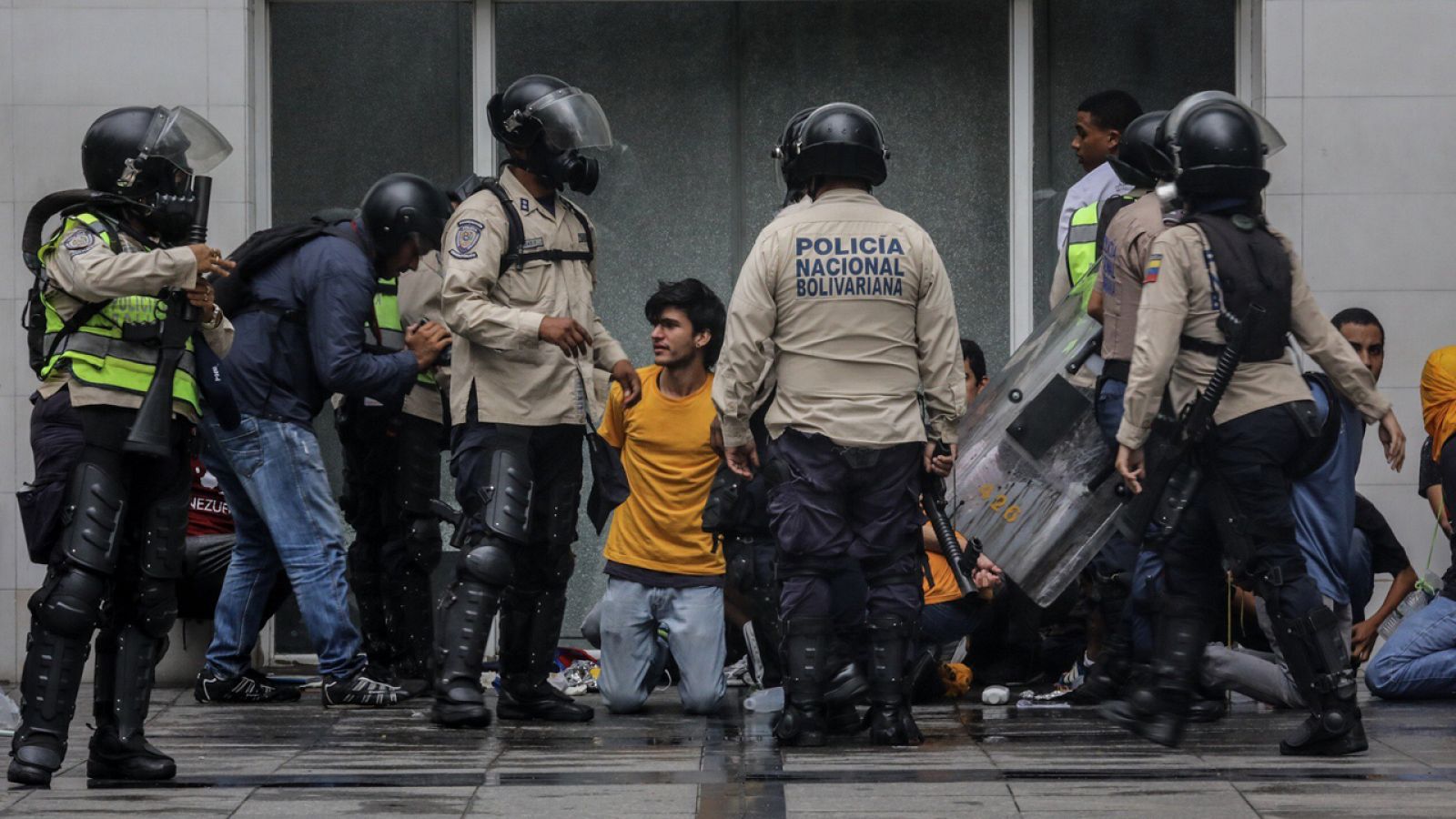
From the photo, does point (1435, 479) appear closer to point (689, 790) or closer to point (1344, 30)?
point (1344, 30)

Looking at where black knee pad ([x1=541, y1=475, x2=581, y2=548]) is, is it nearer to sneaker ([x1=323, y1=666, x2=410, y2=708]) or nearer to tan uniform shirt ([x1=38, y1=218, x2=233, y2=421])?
sneaker ([x1=323, y1=666, x2=410, y2=708])

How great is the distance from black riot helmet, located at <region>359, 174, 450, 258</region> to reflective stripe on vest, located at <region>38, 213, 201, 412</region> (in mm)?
1820

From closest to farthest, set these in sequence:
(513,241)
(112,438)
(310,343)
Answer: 1. (112,438)
2. (513,241)
3. (310,343)

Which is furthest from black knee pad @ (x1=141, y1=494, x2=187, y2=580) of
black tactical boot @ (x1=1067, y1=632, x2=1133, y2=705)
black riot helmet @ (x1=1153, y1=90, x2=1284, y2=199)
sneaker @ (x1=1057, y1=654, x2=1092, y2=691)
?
sneaker @ (x1=1057, y1=654, x2=1092, y2=691)

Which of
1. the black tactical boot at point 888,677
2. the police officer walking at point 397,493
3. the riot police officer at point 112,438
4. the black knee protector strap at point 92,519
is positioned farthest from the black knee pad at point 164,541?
the black tactical boot at point 888,677

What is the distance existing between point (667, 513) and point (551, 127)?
1.52 m

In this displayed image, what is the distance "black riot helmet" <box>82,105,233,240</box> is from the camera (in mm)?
5422

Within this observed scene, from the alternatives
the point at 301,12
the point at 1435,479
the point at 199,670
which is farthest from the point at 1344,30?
the point at 199,670

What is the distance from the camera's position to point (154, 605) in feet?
17.8

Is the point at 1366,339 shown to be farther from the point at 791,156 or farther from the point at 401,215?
the point at 401,215

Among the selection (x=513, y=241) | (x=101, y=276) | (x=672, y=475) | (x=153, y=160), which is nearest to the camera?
(x=101, y=276)

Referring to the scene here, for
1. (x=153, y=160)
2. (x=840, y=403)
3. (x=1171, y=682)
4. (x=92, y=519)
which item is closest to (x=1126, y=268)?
(x=840, y=403)

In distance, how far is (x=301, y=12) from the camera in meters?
8.73

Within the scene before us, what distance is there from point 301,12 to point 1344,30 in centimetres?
440
